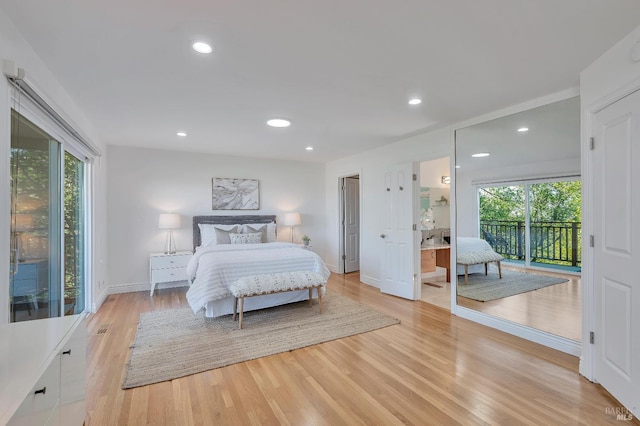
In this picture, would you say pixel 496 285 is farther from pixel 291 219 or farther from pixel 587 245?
pixel 291 219

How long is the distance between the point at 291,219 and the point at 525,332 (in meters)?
4.01

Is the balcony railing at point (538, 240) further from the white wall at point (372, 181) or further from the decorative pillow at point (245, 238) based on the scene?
the decorative pillow at point (245, 238)

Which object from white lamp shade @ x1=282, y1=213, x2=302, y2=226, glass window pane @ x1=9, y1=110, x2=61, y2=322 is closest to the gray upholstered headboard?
white lamp shade @ x1=282, y1=213, x2=302, y2=226

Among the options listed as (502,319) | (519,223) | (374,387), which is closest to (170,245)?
(374,387)

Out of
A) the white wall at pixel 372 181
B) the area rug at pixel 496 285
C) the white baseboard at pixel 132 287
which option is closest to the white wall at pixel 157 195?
the white baseboard at pixel 132 287

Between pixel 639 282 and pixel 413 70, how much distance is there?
79.3 inches

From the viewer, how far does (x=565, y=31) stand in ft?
5.86

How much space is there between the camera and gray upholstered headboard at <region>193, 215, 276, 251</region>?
5250 mm

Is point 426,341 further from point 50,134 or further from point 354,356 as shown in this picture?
point 50,134

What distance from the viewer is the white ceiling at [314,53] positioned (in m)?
1.58

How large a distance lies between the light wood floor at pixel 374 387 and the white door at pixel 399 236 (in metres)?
1.35

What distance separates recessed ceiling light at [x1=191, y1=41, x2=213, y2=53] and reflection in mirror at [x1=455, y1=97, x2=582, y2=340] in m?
3.03

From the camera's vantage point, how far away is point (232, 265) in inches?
144

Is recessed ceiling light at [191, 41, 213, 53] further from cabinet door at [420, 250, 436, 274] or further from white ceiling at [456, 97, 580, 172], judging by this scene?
cabinet door at [420, 250, 436, 274]
